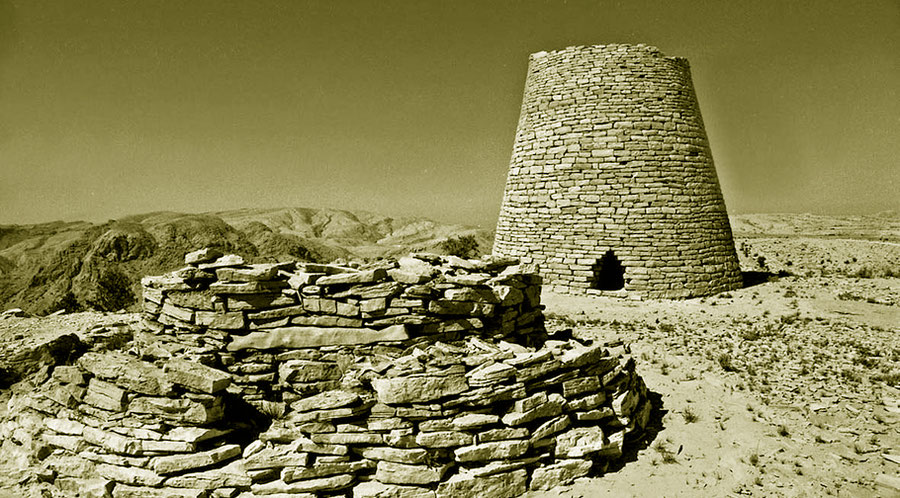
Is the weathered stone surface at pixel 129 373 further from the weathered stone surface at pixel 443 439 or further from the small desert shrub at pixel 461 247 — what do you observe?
the small desert shrub at pixel 461 247

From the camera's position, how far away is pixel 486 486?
4766 mm

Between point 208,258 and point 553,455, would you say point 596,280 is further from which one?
point 208,258

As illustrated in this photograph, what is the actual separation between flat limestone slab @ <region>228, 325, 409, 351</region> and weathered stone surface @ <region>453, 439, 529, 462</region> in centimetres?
133

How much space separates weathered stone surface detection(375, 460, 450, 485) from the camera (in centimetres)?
469

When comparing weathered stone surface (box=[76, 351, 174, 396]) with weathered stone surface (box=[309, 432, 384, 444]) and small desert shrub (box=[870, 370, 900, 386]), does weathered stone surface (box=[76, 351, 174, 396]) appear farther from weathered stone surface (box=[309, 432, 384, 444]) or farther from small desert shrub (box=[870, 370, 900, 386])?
small desert shrub (box=[870, 370, 900, 386])

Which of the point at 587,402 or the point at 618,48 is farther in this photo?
the point at 618,48

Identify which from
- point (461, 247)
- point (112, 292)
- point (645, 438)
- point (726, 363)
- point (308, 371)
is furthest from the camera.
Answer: point (461, 247)

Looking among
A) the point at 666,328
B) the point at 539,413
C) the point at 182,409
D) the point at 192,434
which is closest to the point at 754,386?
the point at 666,328

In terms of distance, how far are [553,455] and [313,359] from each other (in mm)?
2731

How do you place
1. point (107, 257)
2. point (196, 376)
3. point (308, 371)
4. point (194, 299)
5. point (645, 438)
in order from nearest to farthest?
point (196, 376), point (308, 371), point (194, 299), point (645, 438), point (107, 257)

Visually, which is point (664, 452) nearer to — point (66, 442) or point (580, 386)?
point (580, 386)

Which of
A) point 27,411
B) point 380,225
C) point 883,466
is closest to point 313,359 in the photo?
point 27,411

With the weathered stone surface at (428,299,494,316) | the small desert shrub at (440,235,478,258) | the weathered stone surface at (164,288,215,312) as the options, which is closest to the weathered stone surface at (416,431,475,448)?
the weathered stone surface at (428,299,494,316)

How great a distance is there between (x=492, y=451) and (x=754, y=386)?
4534mm
